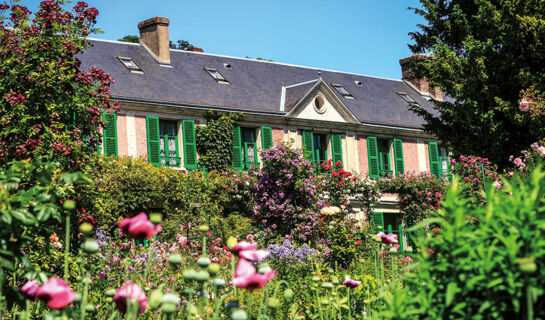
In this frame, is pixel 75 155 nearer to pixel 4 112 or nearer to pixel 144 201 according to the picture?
pixel 4 112

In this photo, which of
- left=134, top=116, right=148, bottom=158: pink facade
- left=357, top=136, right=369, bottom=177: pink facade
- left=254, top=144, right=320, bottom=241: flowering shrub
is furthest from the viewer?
left=357, top=136, right=369, bottom=177: pink facade

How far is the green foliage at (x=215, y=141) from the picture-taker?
61.2ft

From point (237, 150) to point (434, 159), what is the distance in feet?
31.1

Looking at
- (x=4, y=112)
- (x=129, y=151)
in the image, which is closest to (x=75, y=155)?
(x=4, y=112)

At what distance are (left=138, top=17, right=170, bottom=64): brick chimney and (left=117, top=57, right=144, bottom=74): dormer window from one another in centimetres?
127

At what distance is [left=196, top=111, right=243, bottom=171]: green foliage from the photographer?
1866 centimetres

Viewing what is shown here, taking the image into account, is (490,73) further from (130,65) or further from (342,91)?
(130,65)

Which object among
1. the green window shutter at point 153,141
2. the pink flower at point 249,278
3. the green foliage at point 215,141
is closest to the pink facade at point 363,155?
the green foliage at point 215,141

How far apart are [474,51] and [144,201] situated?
9274mm

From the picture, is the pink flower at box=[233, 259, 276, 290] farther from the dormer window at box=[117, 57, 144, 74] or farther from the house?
the dormer window at box=[117, 57, 144, 74]

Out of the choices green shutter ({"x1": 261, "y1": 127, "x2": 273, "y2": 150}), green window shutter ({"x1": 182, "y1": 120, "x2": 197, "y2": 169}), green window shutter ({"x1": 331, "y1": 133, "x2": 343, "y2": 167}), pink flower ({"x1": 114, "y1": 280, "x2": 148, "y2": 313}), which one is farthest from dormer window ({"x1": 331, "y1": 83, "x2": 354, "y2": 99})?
pink flower ({"x1": 114, "y1": 280, "x2": 148, "y2": 313})

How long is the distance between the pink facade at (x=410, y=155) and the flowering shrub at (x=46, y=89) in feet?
56.4

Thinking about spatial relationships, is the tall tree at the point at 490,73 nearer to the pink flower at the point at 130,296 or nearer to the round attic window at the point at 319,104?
the round attic window at the point at 319,104

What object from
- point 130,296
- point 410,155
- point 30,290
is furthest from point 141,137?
point 130,296
